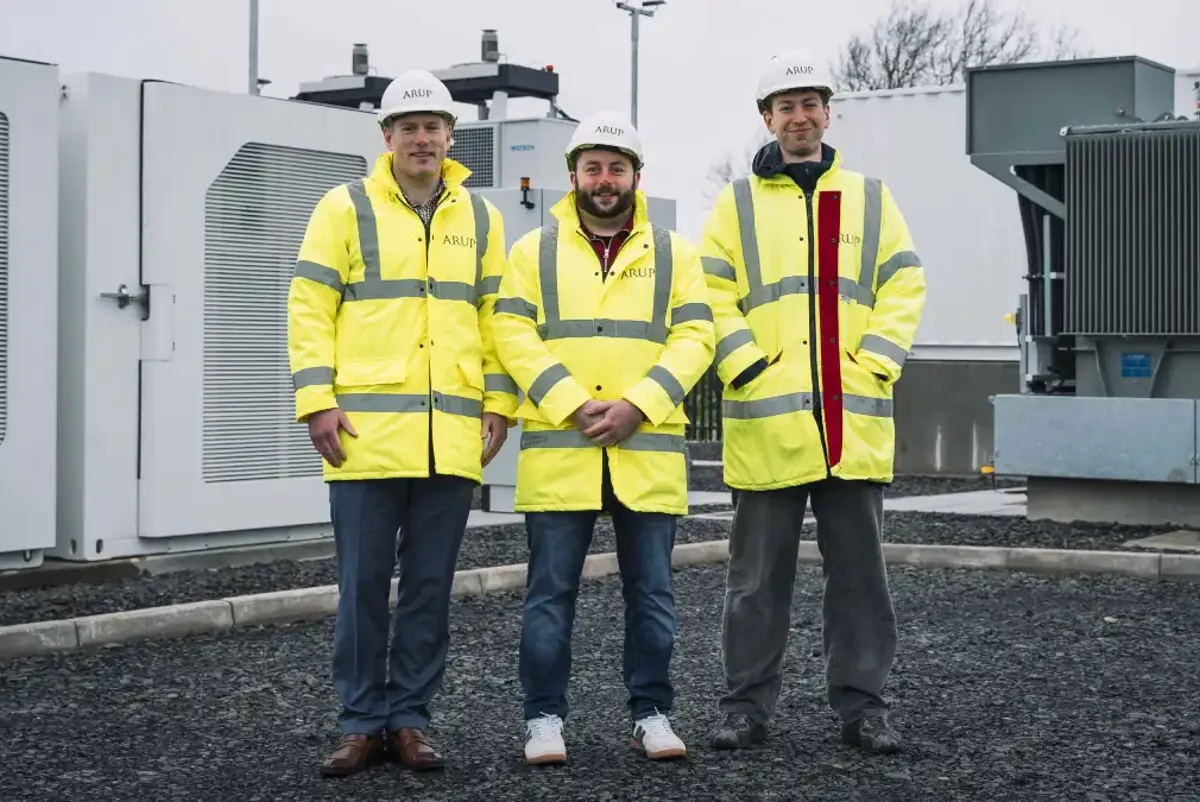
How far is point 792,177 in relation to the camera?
6199 millimetres

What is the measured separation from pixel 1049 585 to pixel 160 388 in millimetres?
5059

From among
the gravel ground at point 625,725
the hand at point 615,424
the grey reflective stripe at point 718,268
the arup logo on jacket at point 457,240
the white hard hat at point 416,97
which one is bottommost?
the gravel ground at point 625,725

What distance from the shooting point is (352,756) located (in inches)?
223

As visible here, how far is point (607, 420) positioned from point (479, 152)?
31.4ft

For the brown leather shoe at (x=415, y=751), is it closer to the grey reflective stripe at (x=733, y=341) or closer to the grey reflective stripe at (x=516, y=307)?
the grey reflective stripe at (x=516, y=307)

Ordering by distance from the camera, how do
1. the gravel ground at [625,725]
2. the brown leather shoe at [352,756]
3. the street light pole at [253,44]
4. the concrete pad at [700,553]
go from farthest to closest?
the street light pole at [253,44] < the concrete pad at [700,553] < the brown leather shoe at [352,756] < the gravel ground at [625,725]

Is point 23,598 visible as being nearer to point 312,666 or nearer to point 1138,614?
point 312,666

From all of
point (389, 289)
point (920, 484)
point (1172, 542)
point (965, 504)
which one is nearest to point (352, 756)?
point (389, 289)

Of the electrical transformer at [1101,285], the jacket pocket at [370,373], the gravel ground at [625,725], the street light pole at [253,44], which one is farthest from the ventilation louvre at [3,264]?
the street light pole at [253,44]

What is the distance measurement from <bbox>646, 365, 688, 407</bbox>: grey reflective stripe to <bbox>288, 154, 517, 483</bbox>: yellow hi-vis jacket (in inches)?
21.3

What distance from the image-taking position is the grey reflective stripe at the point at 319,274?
19.1 ft

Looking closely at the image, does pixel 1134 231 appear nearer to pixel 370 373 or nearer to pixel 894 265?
pixel 894 265

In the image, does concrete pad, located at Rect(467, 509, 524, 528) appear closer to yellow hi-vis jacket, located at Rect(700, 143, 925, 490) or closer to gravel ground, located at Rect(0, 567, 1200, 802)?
gravel ground, located at Rect(0, 567, 1200, 802)

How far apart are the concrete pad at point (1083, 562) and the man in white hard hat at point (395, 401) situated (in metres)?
5.93
